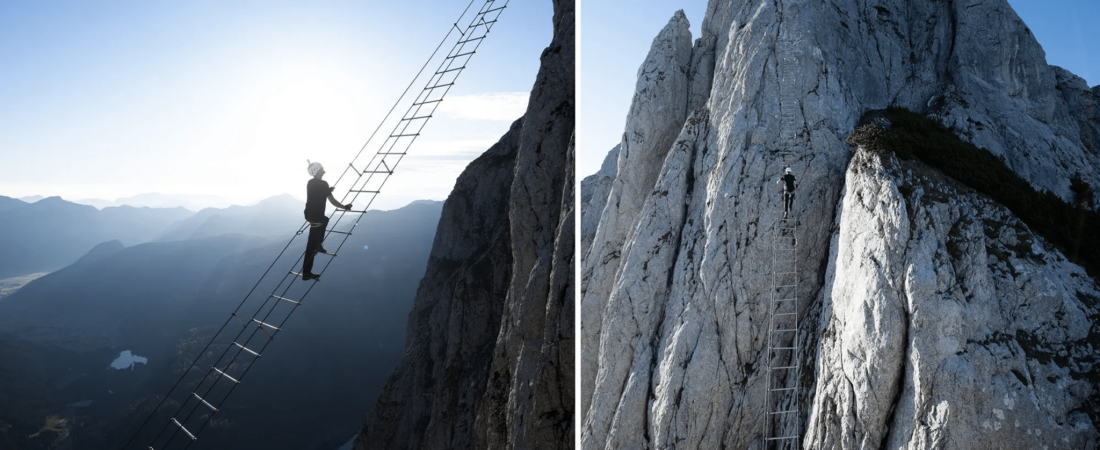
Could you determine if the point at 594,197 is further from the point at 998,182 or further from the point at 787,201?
the point at 998,182

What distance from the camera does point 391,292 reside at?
87438 mm

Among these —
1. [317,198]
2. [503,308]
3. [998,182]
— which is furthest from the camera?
[503,308]

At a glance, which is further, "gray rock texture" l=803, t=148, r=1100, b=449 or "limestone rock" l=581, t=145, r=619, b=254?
"limestone rock" l=581, t=145, r=619, b=254

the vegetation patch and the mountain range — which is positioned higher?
the vegetation patch

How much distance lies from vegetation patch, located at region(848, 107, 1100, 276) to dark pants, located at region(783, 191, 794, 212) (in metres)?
2.75

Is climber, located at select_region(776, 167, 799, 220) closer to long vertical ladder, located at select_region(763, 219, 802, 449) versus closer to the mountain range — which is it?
long vertical ladder, located at select_region(763, 219, 802, 449)

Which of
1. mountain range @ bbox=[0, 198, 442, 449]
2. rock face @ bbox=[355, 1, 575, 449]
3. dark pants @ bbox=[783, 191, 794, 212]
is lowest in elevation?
mountain range @ bbox=[0, 198, 442, 449]

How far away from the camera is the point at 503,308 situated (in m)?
25.8

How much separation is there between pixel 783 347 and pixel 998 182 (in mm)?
7975

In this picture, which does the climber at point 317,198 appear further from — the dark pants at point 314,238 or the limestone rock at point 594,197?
the limestone rock at point 594,197

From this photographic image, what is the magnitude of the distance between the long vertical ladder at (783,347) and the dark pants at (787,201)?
1.50 ft

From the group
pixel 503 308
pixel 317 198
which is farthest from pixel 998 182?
pixel 503 308

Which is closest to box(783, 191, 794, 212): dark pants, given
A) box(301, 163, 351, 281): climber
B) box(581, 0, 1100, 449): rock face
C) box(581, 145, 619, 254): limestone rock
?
box(581, 0, 1100, 449): rock face

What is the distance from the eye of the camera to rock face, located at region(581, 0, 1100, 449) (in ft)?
39.8
